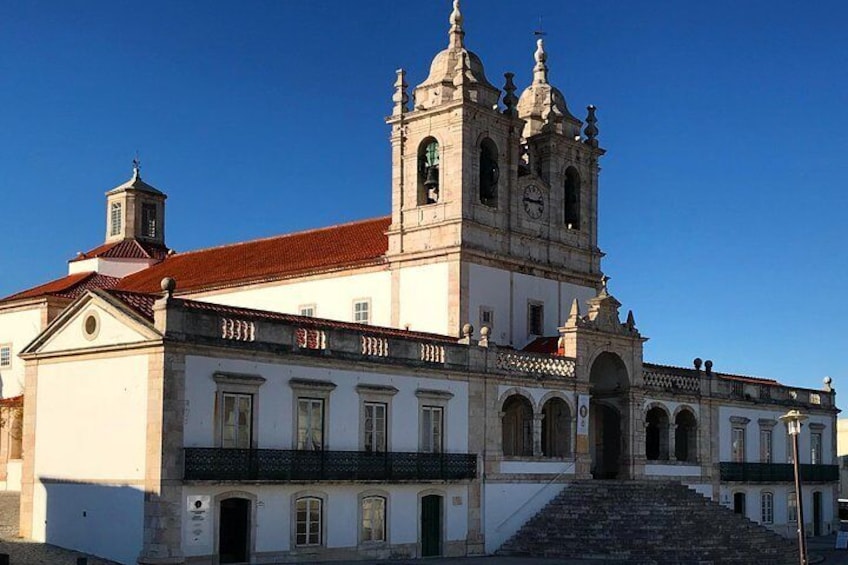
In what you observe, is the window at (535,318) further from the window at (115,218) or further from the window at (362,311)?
the window at (115,218)

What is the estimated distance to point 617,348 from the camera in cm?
3747

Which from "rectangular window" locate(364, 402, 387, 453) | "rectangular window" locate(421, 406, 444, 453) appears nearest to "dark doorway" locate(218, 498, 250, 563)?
"rectangular window" locate(364, 402, 387, 453)

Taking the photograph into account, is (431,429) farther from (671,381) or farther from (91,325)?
(671,381)

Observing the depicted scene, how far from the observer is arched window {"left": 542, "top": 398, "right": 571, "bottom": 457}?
35562 millimetres

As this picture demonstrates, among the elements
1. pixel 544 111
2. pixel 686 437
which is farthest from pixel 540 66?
pixel 686 437

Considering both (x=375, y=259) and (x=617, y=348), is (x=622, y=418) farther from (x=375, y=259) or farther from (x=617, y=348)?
(x=375, y=259)

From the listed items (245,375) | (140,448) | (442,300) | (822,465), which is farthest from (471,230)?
(822,465)

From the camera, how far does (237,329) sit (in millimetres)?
26719

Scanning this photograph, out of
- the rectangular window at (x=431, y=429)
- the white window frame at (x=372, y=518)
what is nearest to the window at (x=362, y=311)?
the rectangular window at (x=431, y=429)

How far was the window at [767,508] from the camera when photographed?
43375mm

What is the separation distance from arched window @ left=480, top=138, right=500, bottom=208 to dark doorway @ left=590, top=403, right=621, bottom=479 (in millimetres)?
6972

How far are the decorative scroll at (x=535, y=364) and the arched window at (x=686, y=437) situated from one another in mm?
6546

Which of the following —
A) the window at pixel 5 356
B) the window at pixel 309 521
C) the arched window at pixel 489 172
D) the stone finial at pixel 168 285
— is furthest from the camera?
the window at pixel 5 356

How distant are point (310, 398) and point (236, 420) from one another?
82.9 inches
